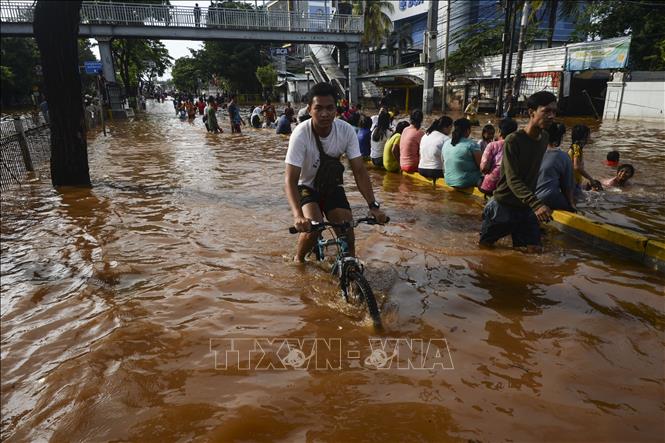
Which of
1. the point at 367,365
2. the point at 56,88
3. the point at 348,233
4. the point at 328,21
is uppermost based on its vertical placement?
the point at 328,21

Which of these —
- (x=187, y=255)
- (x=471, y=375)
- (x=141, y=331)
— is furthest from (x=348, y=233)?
(x=187, y=255)

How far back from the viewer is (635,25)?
83.7 ft

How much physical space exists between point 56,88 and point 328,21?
2553 centimetres

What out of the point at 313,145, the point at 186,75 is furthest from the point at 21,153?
the point at 186,75

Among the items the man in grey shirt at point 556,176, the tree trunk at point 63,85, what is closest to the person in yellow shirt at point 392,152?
the man in grey shirt at point 556,176

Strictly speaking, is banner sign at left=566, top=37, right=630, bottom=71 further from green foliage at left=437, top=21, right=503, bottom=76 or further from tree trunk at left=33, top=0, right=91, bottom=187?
tree trunk at left=33, top=0, right=91, bottom=187

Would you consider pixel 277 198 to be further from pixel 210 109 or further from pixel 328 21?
pixel 328 21

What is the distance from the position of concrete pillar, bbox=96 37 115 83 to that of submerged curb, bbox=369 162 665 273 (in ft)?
93.3

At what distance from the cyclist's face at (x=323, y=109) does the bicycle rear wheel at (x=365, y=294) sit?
4.19ft

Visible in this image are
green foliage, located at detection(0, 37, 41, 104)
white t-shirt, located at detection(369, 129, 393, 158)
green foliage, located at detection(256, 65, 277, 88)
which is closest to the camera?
white t-shirt, located at detection(369, 129, 393, 158)

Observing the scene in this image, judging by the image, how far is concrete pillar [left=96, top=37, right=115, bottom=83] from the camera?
2622cm

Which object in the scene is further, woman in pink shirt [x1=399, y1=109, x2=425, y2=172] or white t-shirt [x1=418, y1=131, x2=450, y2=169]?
woman in pink shirt [x1=399, y1=109, x2=425, y2=172]

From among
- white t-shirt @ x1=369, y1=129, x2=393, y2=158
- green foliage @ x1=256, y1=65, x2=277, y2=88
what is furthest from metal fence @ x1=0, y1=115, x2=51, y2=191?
green foliage @ x1=256, y1=65, x2=277, y2=88

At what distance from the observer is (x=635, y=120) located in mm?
20016
